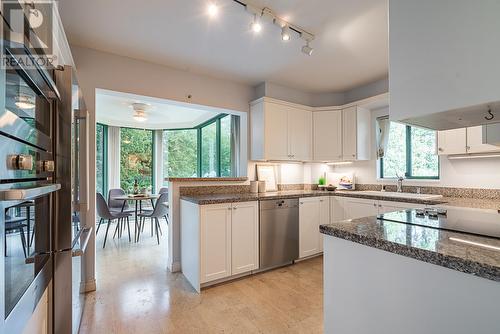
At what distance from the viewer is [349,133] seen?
144 inches

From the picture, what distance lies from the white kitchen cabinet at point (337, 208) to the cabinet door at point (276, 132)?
0.91 m

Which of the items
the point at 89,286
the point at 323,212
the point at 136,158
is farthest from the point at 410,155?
the point at 136,158

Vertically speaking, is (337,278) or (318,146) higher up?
(318,146)

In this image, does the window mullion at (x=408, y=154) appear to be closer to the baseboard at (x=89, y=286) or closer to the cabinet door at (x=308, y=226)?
the cabinet door at (x=308, y=226)

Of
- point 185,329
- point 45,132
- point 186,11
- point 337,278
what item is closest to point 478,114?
point 337,278

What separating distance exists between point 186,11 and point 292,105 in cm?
207

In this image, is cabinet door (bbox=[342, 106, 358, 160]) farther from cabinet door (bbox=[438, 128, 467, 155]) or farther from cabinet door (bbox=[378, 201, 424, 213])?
cabinet door (bbox=[438, 128, 467, 155])

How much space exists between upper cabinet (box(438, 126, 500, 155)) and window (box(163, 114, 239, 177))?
342cm

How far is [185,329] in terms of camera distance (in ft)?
6.20

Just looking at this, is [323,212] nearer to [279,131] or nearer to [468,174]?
[279,131]

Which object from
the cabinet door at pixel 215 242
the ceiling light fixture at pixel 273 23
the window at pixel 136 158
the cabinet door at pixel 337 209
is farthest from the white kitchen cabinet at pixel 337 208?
the window at pixel 136 158

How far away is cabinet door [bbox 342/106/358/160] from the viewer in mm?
3592

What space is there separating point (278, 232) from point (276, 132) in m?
1.40

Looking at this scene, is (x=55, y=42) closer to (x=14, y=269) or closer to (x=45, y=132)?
(x=45, y=132)
